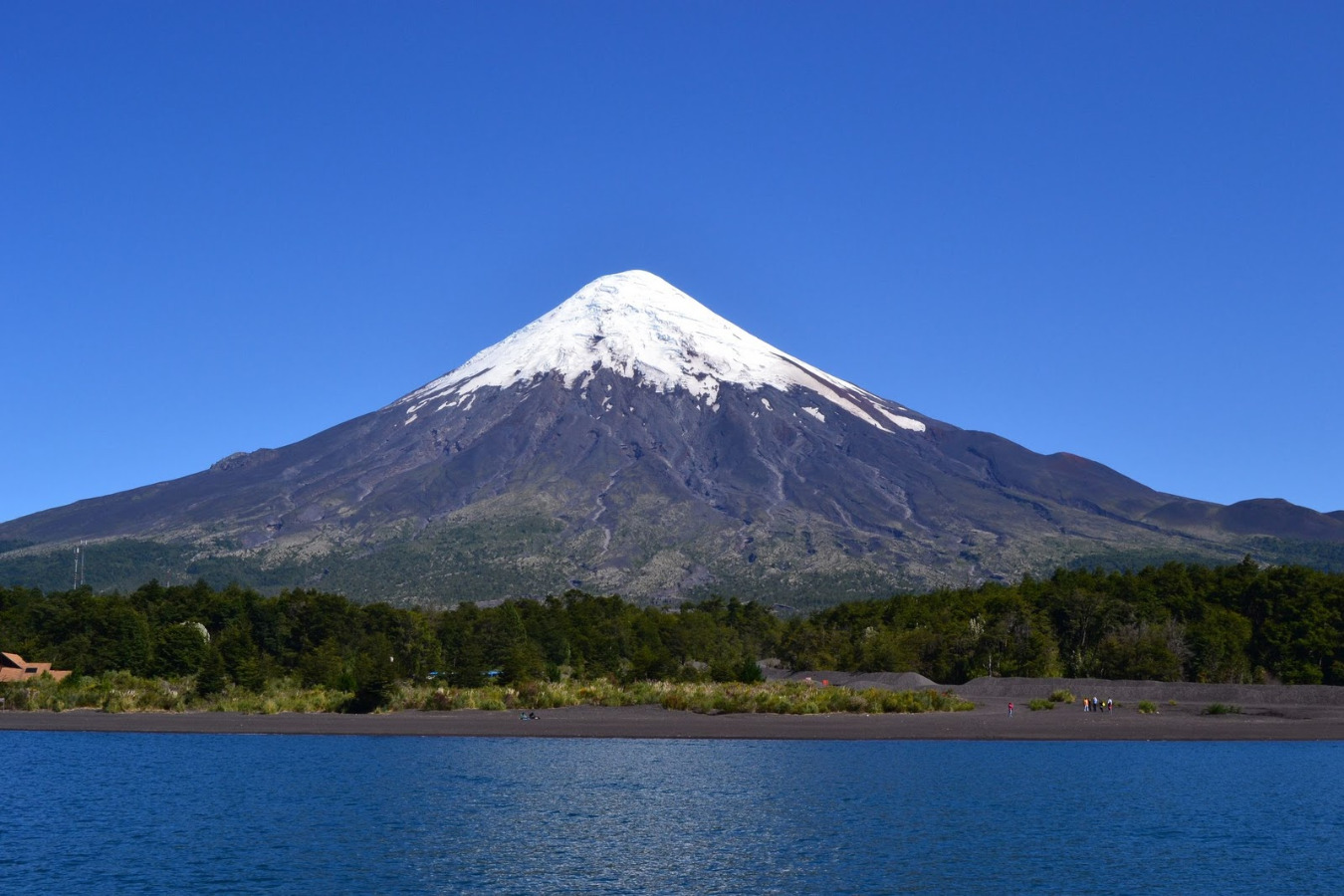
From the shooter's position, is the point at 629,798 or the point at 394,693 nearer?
the point at 629,798

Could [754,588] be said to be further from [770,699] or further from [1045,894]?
[1045,894]

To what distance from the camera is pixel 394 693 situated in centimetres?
7200

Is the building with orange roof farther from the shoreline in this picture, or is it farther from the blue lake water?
the blue lake water

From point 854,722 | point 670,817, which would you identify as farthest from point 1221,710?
point 670,817

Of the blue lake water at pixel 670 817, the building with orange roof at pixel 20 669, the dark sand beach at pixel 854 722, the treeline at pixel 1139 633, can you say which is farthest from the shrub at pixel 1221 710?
the building with orange roof at pixel 20 669

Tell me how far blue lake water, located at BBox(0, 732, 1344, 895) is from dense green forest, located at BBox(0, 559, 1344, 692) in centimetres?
2306

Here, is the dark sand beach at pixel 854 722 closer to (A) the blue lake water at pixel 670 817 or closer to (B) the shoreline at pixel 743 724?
(B) the shoreline at pixel 743 724

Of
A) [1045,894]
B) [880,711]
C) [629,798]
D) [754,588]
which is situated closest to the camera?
[1045,894]

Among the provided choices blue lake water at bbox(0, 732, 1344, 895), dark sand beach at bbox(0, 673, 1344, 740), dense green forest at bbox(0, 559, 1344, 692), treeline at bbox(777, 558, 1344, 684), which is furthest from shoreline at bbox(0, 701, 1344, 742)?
treeline at bbox(777, 558, 1344, 684)

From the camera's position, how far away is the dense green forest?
7981 centimetres

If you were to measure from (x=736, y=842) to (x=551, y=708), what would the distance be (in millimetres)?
37336

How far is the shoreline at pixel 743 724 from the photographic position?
60.3 meters

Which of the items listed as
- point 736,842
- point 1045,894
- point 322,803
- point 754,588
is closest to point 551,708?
point 322,803

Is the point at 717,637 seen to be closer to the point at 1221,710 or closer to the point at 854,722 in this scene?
the point at 854,722
